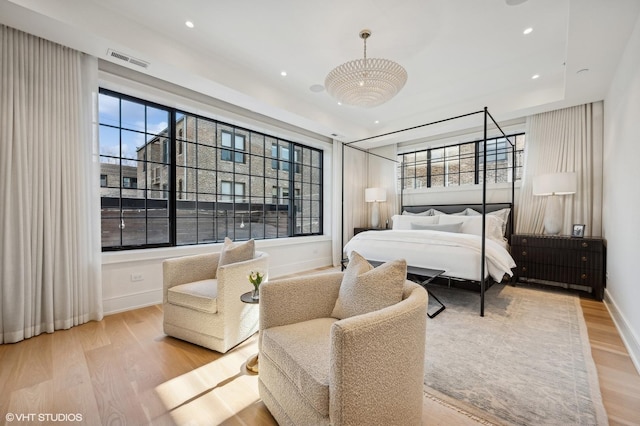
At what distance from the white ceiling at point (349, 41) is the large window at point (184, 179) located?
2.08ft

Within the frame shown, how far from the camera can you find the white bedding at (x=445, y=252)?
2986 millimetres

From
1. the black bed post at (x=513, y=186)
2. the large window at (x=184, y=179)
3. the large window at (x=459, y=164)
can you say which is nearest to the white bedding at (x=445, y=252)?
the black bed post at (x=513, y=186)

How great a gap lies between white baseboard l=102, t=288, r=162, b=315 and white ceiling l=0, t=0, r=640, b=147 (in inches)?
99.3

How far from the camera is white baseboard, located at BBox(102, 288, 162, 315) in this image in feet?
9.43

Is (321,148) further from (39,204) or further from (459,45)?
(39,204)

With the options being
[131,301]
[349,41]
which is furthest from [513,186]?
[131,301]

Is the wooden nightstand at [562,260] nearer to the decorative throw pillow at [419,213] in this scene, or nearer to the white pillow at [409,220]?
the white pillow at [409,220]

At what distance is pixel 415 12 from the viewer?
242 centimetres

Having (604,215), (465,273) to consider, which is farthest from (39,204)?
(604,215)

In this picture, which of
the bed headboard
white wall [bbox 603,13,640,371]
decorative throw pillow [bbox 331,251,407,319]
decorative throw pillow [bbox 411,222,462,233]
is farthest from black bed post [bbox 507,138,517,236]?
decorative throw pillow [bbox 331,251,407,319]

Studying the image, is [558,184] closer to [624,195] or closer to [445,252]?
[624,195]

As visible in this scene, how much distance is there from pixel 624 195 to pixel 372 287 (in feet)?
9.34

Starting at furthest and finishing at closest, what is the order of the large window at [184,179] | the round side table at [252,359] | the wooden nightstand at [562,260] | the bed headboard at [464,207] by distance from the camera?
the bed headboard at [464,207]
the wooden nightstand at [562,260]
the large window at [184,179]
the round side table at [252,359]

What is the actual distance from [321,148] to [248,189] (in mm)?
1953
